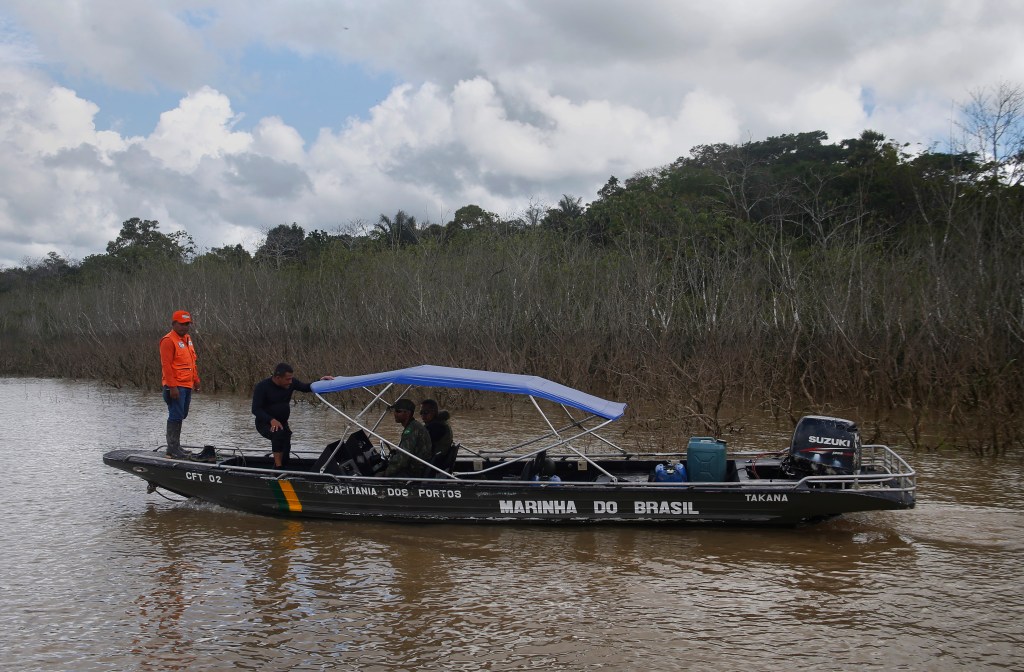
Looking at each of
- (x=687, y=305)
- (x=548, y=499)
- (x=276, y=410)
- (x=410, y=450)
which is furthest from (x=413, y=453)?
(x=687, y=305)

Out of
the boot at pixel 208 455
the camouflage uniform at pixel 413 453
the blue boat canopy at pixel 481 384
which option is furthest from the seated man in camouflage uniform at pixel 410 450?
the boot at pixel 208 455

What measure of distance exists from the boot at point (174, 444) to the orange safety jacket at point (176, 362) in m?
0.47

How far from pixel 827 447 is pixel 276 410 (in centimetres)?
577

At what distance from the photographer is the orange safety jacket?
9.81 meters

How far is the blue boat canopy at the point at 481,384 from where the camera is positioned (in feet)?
27.8

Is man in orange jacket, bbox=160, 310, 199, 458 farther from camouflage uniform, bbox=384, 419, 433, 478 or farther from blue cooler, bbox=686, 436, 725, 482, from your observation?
blue cooler, bbox=686, 436, 725, 482

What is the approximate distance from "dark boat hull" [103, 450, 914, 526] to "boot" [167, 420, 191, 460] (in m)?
0.98

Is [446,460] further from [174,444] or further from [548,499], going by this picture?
[174,444]

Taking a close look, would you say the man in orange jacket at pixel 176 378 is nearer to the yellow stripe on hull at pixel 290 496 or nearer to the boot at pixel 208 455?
the boot at pixel 208 455

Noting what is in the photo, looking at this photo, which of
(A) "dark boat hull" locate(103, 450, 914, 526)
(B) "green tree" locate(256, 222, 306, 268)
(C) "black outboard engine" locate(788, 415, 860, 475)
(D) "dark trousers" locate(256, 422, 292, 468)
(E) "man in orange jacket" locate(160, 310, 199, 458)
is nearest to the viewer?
(A) "dark boat hull" locate(103, 450, 914, 526)

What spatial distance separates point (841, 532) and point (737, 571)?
177 cm

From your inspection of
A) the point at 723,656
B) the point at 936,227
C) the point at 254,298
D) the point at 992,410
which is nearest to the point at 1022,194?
the point at 936,227

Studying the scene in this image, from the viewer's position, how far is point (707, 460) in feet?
27.8

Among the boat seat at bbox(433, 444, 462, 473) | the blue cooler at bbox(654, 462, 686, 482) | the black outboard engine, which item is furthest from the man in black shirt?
the black outboard engine
